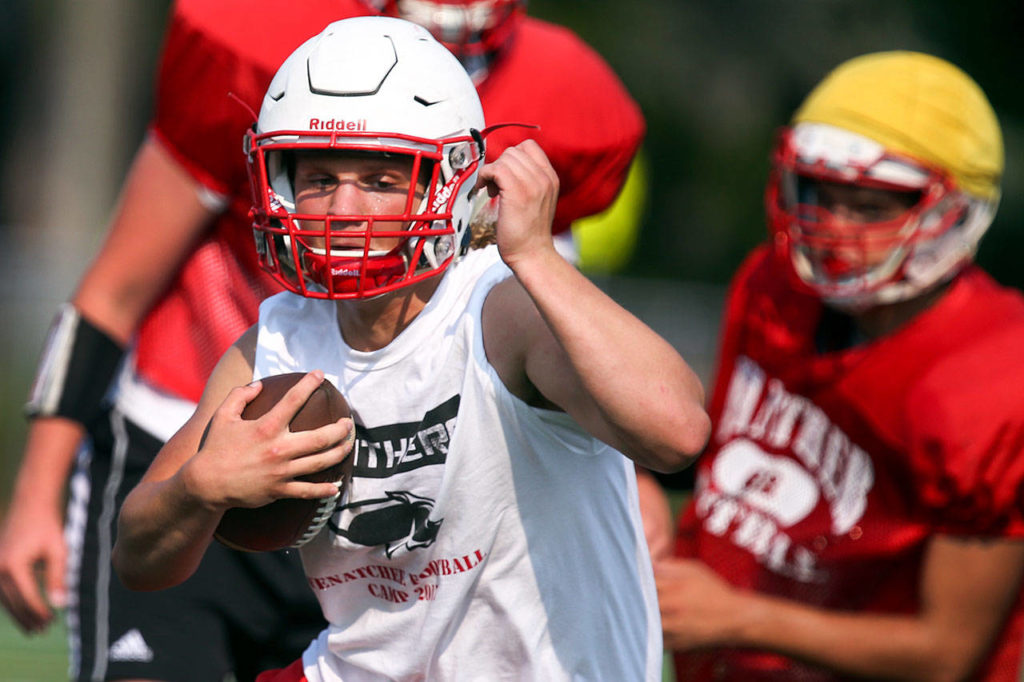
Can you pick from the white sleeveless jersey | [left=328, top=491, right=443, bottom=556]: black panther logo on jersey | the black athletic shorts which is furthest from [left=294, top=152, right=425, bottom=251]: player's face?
the black athletic shorts

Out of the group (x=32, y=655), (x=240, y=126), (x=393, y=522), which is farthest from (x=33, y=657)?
(x=393, y=522)

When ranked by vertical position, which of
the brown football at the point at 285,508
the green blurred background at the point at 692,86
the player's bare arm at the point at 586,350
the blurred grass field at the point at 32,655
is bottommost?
the green blurred background at the point at 692,86

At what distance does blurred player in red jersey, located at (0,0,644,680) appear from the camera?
10.7 feet

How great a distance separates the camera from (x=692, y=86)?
16.2 metres

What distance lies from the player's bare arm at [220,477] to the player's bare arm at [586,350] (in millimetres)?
358

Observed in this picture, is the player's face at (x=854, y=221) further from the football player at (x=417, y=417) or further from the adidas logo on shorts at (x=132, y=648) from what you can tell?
the adidas logo on shorts at (x=132, y=648)

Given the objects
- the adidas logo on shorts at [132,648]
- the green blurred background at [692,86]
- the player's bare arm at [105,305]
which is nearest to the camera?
the adidas logo on shorts at [132,648]

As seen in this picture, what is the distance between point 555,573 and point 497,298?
0.50 meters

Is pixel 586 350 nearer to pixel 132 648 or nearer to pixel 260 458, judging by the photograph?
pixel 260 458

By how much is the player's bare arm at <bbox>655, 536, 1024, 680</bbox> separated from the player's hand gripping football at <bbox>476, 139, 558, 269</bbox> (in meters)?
1.52

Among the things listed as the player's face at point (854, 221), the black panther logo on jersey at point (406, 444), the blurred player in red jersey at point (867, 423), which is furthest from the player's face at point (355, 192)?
the player's face at point (854, 221)

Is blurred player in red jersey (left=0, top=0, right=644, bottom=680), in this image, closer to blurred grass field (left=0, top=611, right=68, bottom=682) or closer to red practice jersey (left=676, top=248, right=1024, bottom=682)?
A: red practice jersey (left=676, top=248, right=1024, bottom=682)

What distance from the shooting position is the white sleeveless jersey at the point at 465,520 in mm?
2447

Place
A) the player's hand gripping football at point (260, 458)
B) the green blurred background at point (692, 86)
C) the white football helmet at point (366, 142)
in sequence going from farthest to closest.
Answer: the green blurred background at point (692, 86)
the white football helmet at point (366, 142)
the player's hand gripping football at point (260, 458)
